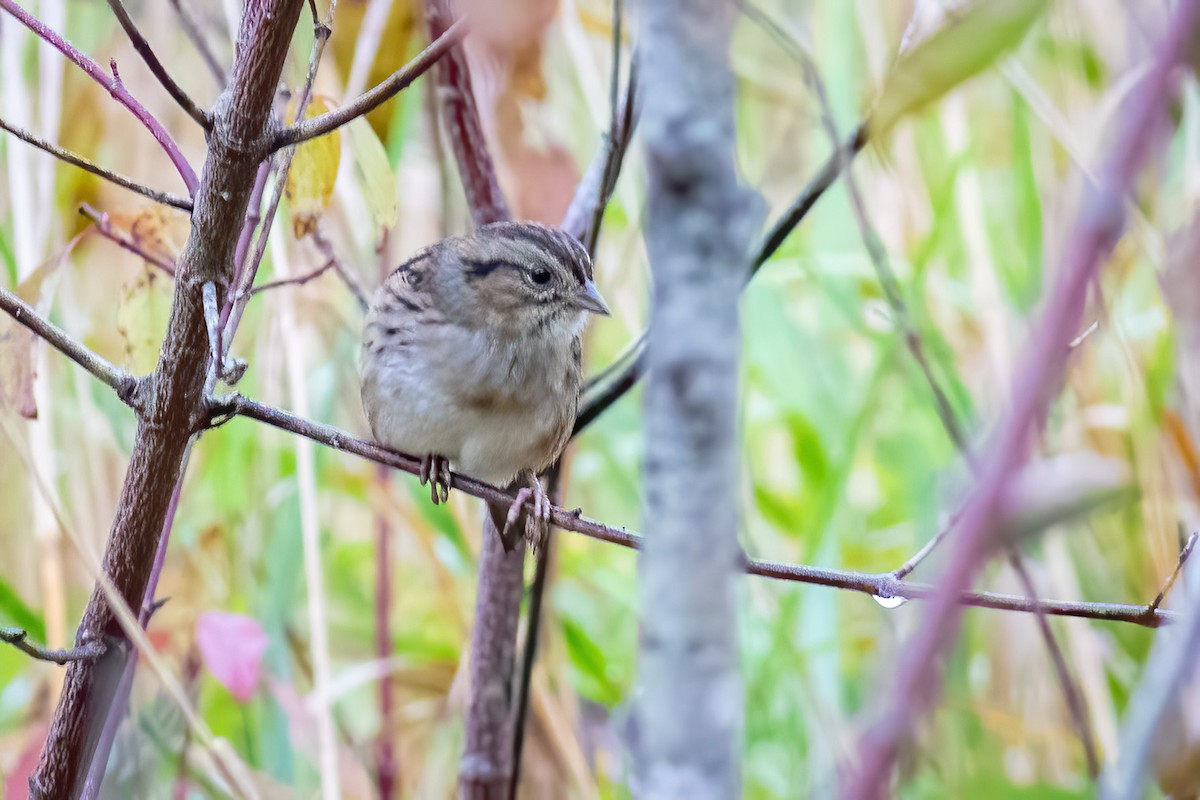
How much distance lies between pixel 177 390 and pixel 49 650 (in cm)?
20

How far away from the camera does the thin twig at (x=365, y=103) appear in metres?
0.79

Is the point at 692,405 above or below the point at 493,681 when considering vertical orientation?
below

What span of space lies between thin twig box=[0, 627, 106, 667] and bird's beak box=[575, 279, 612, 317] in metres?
0.79

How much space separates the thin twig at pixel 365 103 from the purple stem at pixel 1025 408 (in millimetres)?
541

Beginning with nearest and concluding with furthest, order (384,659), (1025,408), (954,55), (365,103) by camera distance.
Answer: (1025,408), (954,55), (365,103), (384,659)

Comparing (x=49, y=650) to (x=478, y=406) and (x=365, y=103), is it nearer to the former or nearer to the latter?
(x=365, y=103)

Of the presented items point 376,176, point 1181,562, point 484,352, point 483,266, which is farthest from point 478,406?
point 1181,562

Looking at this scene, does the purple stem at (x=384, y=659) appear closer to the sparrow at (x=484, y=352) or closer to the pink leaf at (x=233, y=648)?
the sparrow at (x=484, y=352)

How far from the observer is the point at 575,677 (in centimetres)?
195

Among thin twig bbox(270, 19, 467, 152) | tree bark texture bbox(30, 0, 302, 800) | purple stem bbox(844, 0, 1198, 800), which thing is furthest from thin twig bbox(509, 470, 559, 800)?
purple stem bbox(844, 0, 1198, 800)

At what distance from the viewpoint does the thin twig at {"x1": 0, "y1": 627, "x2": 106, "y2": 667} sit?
2.67 feet

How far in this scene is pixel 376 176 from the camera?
99 cm

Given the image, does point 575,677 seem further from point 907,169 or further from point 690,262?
point 690,262

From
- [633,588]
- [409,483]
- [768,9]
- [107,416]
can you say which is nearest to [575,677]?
[633,588]
